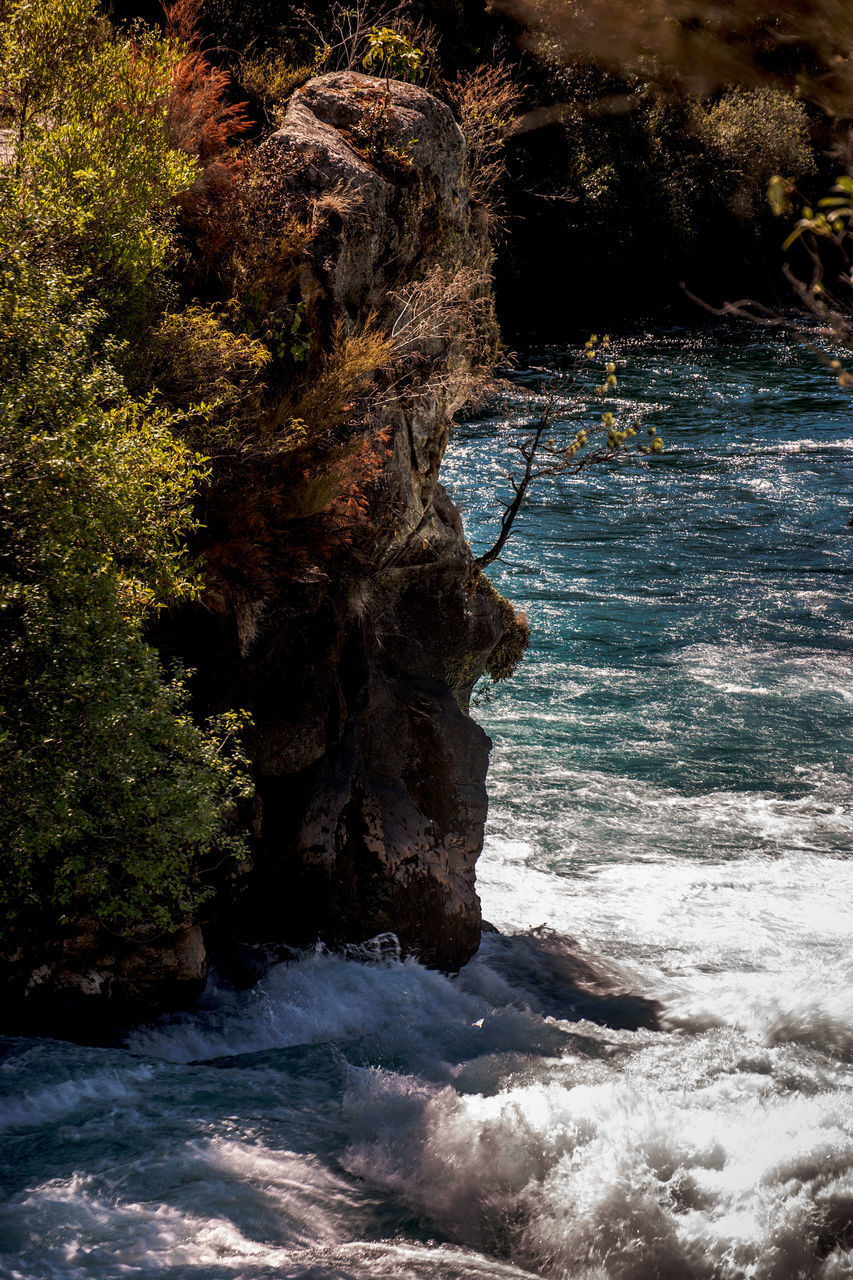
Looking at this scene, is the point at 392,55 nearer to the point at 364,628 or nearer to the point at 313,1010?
the point at 364,628

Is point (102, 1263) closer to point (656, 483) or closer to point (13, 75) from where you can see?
point (13, 75)

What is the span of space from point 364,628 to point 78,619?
18.1 ft

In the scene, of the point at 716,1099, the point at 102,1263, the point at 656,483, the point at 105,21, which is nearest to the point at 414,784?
the point at 716,1099

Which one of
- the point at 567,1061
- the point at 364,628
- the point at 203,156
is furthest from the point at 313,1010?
the point at 203,156

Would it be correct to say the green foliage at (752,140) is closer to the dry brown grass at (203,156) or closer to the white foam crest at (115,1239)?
the dry brown grass at (203,156)

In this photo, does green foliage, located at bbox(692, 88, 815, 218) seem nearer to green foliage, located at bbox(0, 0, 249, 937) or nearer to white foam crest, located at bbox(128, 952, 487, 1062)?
white foam crest, located at bbox(128, 952, 487, 1062)

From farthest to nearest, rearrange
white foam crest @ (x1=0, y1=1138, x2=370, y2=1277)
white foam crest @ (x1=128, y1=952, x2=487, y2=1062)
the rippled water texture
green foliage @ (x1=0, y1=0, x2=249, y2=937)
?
white foam crest @ (x1=128, y1=952, x2=487, y2=1062) → the rippled water texture → green foliage @ (x1=0, y1=0, x2=249, y2=937) → white foam crest @ (x1=0, y1=1138, x2=370, y2=1277)

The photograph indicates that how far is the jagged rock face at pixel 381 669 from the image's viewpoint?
34.0 feet

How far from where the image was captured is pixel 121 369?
909 centimetres

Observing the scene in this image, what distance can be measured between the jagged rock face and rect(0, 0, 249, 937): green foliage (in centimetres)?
198

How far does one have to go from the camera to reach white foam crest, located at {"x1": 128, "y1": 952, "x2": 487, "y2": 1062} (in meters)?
8.84

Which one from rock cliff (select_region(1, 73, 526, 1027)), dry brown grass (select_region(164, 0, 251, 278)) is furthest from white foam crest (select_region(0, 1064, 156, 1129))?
dry brown grass (select_region(164, 0, 251, 278))

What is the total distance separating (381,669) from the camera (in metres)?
12.4

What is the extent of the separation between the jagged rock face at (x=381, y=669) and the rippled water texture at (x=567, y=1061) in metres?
0.80
